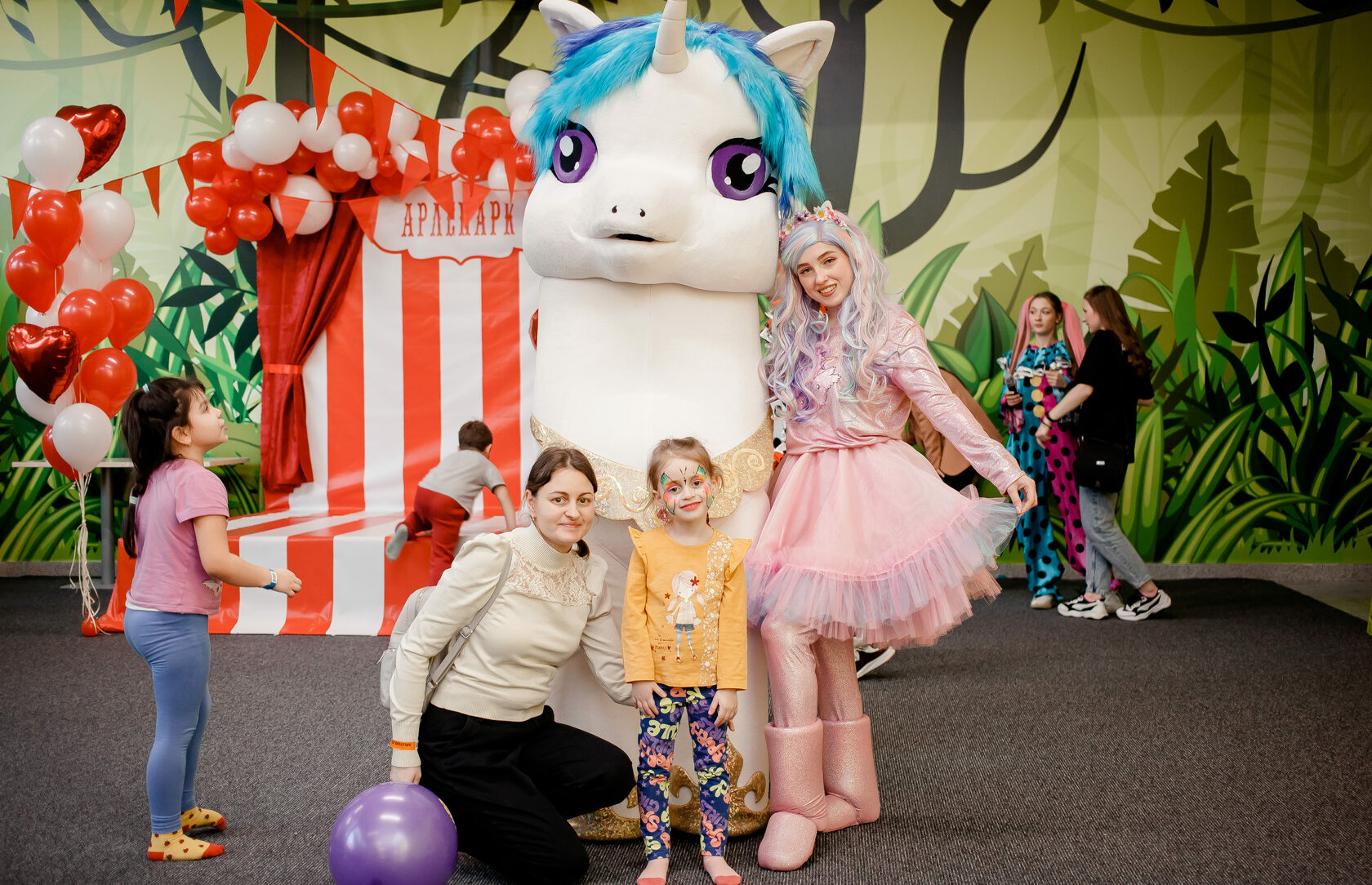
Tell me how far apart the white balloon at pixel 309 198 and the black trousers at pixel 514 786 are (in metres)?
3.52

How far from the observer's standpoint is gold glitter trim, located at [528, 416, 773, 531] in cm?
220

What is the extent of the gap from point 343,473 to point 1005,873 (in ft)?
13.6

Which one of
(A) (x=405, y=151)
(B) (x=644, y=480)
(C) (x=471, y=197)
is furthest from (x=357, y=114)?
(B) (x=644, y=480)

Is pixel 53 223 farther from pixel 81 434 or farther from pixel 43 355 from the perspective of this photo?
pixel 81 434

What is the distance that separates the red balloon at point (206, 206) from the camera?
4.61 metres

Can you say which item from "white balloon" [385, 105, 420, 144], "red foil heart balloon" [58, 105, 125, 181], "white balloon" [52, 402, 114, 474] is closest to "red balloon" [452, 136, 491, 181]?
"white balloon" [385, 105, 420, 144]

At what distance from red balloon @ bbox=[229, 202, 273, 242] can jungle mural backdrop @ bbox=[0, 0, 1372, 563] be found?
663mm

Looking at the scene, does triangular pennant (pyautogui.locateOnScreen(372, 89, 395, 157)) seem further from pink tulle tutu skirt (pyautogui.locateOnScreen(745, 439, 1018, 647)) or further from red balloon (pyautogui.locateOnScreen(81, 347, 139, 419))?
pink tulle tutu skirt (pyautogui.locateOnScreen(745, 439, 1018, 647))

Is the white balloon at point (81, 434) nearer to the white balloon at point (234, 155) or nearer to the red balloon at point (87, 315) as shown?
the red balloon at point (87, 315)

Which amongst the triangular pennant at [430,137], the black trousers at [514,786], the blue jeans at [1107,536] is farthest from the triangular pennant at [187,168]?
the blue jeans at [1107,536]

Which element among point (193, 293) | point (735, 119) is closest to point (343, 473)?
point (193, 293)

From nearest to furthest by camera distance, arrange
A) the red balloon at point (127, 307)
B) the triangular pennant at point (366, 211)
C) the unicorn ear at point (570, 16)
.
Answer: the unicorn ear at point (570, 16), the red balloon at point (127, 307), the triangular pennant at point (366, 211)

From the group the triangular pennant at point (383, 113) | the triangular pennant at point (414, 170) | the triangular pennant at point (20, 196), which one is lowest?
the triangular pennant at point (20, 196)

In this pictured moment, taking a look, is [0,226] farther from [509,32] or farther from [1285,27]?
[1285,27]
